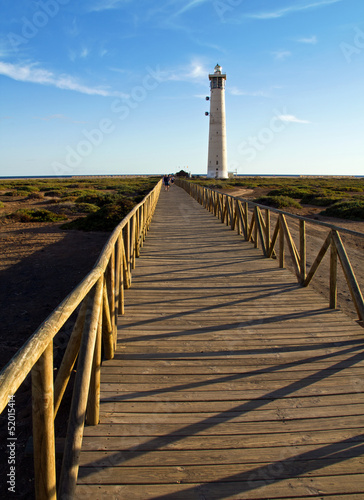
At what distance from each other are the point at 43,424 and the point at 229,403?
1.51 m

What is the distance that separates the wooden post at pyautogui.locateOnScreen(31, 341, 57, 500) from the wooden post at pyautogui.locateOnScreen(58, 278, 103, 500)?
0.25 meters

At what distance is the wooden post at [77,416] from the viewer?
1836mm

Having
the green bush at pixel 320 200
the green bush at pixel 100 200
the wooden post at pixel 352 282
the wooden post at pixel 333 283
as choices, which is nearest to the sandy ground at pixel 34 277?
the wooden post at pixel 333 283

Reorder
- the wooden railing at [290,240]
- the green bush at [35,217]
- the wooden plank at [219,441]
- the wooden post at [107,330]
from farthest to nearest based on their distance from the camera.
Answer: the green bush at [35,217]
the wooden railing at [290,240]
the wooden post at [107,330]
the wooden plank at [219,441]

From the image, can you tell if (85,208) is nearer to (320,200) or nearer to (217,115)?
(320,200)

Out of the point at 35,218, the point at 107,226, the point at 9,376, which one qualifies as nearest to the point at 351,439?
the point at 9,376

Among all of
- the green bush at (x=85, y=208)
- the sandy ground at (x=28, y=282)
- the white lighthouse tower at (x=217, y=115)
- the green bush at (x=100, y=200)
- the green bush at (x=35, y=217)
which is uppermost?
the white lighthouse tower at (x=217, y=115)

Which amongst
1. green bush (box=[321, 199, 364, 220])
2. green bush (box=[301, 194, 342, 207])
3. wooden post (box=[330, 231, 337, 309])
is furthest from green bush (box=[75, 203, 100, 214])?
wooden post (box=[330, 231, 337, 309])

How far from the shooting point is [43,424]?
149 cm

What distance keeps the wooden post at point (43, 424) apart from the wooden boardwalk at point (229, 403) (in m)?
0.40

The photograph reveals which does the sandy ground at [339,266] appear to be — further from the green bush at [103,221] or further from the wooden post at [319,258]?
the green bush at [103,221]

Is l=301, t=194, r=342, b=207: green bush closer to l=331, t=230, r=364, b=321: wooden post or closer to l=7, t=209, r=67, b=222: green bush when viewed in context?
l=7, t=209, r=67, b=222: green bush

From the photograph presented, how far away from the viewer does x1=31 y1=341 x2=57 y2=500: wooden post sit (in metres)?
1.47

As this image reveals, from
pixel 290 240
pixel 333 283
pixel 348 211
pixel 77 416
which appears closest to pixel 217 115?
pixel 348 211
